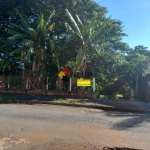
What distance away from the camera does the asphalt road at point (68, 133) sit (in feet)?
15.6

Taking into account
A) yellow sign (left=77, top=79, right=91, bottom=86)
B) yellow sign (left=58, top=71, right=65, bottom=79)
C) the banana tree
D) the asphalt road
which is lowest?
the asphalt road

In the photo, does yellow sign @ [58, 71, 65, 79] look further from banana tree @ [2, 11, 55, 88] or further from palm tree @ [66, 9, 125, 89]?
banana tree @ [2, 11, 55, 88]

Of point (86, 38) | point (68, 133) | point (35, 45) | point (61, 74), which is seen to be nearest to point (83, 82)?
point (61, 74)

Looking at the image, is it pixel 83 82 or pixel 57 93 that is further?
pixel 57 93

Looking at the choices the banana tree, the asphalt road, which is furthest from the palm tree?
the asphalt road

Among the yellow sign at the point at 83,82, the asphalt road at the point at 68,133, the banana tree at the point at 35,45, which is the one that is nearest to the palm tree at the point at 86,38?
the yellow sign at the point at 83,82

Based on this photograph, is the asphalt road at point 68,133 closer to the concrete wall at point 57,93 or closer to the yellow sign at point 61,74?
the concrete wall at point 57,93

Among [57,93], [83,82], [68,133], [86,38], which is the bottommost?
[68,133]

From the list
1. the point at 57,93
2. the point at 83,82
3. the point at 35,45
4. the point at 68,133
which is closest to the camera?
the point at 68,133

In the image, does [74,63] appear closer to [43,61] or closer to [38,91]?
[43,61]

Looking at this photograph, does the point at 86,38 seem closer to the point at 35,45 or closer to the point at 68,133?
the point at 35,45

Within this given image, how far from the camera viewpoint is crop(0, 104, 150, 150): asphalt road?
15.6ft

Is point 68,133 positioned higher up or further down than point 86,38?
further down

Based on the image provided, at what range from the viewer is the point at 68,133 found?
18.5 ft
